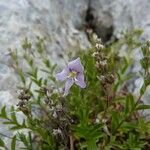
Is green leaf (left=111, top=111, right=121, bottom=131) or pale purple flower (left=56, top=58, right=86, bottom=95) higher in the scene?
pale purple flower (left=56, top=58, right=86, bottom=95)

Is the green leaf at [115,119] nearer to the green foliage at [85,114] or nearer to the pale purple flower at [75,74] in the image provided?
the green foliage at [85,114]

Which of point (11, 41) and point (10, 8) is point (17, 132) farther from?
point (10, 8)

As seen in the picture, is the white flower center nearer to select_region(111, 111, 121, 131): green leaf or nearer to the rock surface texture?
select_region(111, 111, 121, 131): green leaf

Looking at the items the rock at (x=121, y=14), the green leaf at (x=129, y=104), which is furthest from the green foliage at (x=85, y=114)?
the rock at (x=121, y=14)

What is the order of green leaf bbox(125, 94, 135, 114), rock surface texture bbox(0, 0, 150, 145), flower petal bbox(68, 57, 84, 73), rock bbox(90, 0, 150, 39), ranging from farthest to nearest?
rock bbox(90, 0, 150, 39) → rock surface texture bbox(0, 0, 150, 145) → green leaf bbox(125, 94, 135, 114) → flower petal bbox(68, 57, 84, 73)

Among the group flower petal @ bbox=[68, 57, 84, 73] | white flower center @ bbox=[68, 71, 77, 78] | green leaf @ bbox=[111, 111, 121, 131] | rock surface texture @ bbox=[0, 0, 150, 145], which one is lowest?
green leaf @ bbox=[111, 111, 121, 131]

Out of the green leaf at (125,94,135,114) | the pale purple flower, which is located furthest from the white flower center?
the green leaf at (125,94,135,114)

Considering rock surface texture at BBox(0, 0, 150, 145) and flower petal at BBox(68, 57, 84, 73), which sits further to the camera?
Result: rock surface texture at BBox(0, 0, 150, 145)
